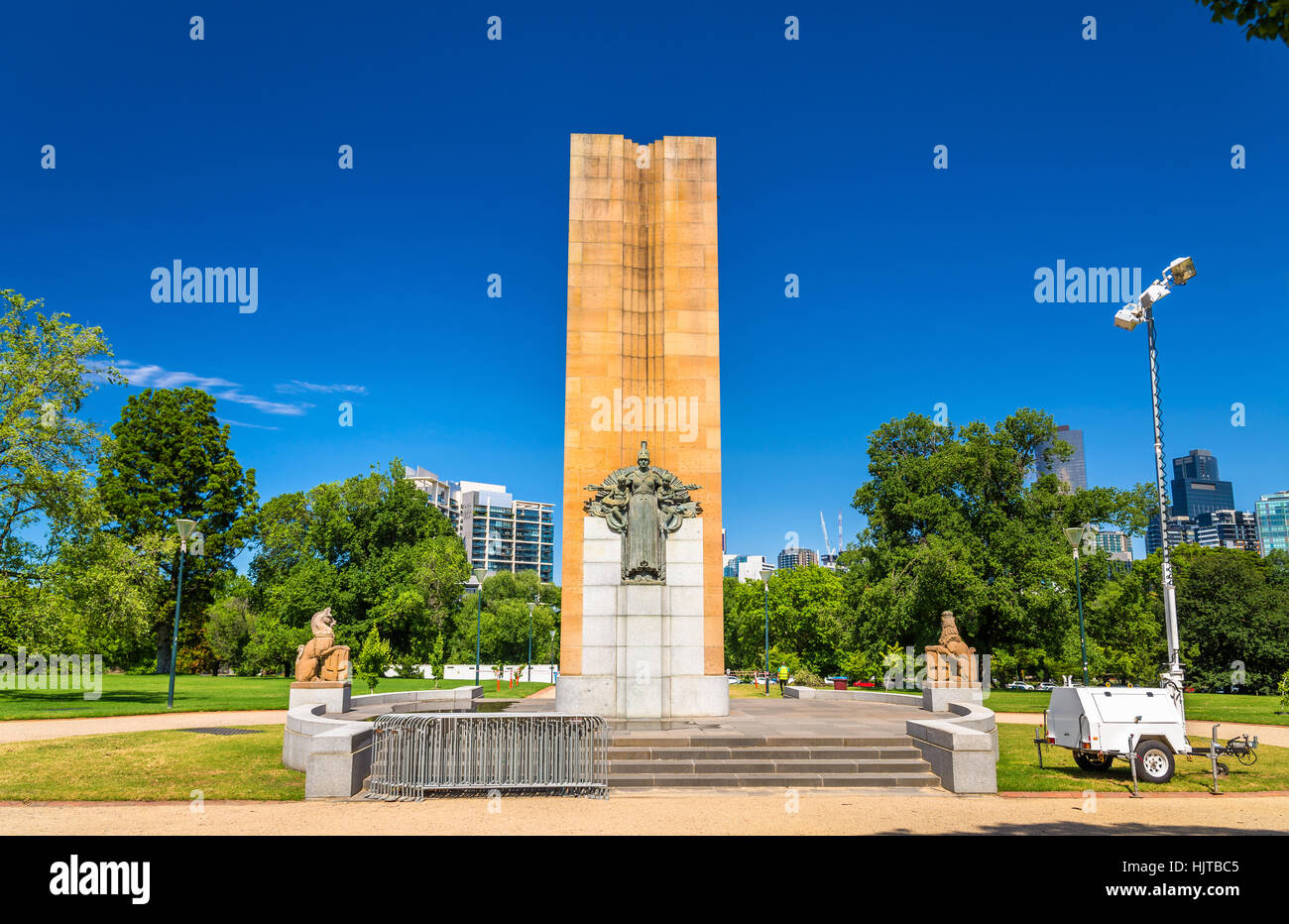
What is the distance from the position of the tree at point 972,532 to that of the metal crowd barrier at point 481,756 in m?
30.9

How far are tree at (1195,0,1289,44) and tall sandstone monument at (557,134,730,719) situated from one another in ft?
48.1

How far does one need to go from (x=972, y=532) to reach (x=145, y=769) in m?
39.2

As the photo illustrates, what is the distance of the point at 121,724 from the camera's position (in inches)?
901

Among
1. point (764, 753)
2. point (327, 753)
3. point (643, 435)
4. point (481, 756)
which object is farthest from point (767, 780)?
point (643, 435)

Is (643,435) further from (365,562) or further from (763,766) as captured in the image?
(365,562)

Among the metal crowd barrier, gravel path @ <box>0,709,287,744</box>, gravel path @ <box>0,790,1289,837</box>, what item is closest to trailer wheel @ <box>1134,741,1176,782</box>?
gravel path @ <box>0,790,1289,837</box>

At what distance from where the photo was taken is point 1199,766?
16.3m

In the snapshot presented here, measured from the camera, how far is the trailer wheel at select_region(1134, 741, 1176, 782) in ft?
47.8

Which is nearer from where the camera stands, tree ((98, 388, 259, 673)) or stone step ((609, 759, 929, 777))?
stone step ((609, 759, 929, 777))

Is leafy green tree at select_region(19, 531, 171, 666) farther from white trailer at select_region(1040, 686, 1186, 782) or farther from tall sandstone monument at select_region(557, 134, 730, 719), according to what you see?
white trailer at select_region(1040, 686, 1186, 782)
